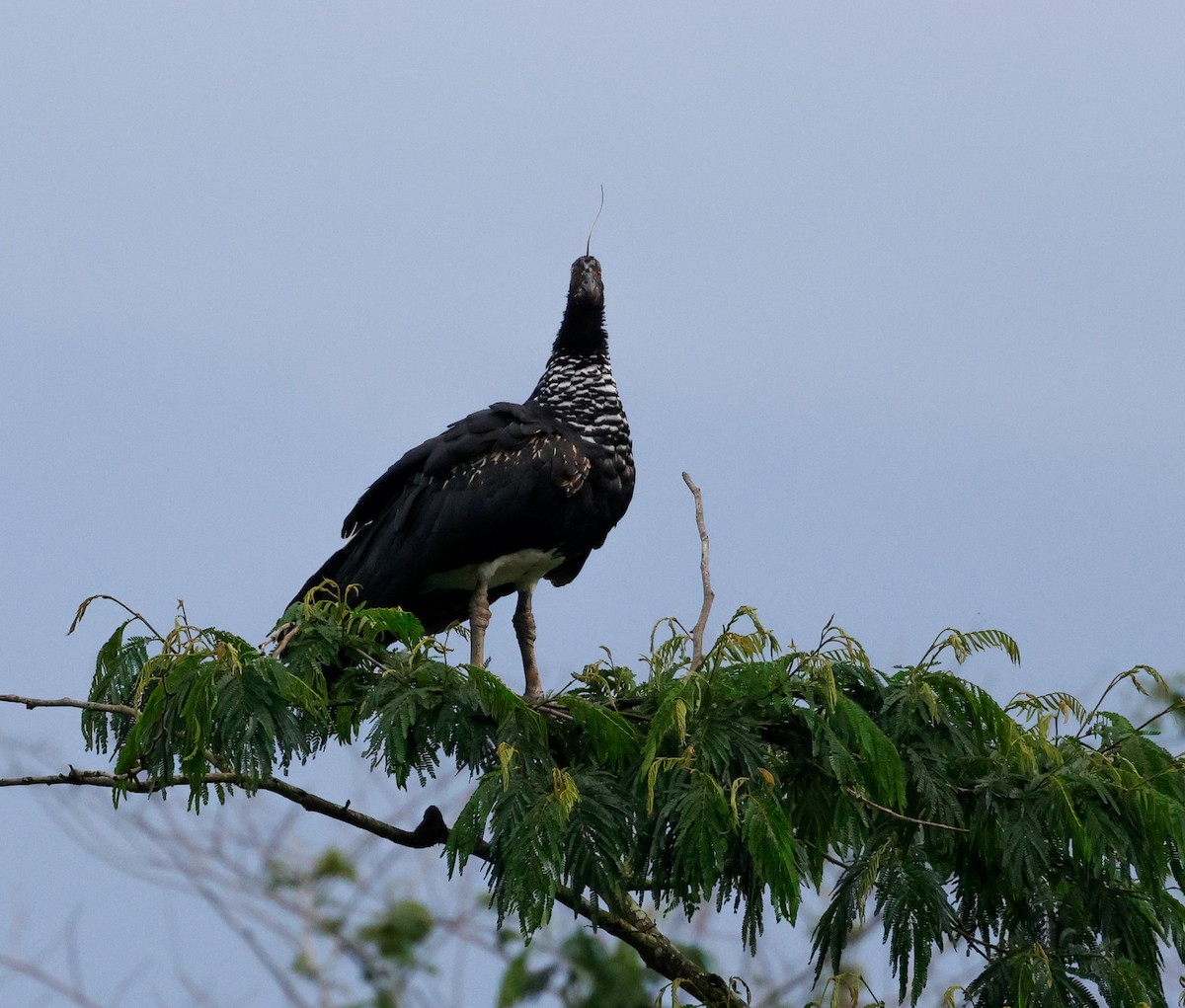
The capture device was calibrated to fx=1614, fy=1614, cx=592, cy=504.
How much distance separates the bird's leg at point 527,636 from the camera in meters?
6.69

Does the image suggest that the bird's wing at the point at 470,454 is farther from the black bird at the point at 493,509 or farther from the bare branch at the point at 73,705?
the bare branch at the point at 73,705

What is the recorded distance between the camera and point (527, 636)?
671 centimetres

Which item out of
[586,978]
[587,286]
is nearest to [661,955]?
[586,978]

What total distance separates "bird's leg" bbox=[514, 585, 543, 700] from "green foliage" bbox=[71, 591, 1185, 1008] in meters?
2.01

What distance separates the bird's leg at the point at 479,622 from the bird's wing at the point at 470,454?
0.44 m

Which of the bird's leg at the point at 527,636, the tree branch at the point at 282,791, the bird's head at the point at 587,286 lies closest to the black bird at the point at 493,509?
the bird's leg at the point at 527,636

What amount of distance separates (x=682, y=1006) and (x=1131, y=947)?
A: 129 centimetres

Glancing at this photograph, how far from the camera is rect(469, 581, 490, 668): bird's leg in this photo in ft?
20.6

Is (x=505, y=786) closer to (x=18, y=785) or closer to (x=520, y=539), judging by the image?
(x=18, y=785)

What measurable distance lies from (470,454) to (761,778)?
2.52 meters

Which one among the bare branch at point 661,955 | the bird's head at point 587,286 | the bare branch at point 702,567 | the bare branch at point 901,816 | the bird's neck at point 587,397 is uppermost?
the bird's head at point 587,286

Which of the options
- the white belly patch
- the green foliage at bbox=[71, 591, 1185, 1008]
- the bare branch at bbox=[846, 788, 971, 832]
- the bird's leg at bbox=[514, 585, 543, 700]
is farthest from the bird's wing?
the bare branch at bbox=[846, 788, 971, 832]

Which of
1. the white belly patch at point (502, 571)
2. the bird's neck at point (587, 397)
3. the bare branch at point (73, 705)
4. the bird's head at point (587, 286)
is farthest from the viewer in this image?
the bird's head at point (587, 286)

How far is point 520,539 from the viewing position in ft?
20.4
